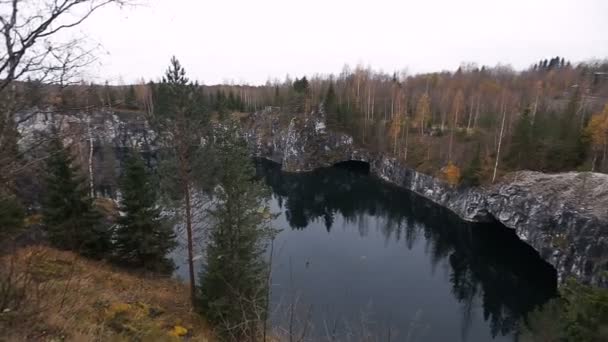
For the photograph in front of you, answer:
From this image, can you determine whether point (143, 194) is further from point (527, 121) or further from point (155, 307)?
point (527, 121)

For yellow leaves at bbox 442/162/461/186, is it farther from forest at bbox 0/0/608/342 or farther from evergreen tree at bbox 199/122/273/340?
evergreen tree at bbox 199/122/273/340

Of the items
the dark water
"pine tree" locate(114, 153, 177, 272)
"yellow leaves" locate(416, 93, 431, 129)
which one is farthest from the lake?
"yellow leaves" locate(416, 93, 431, 129)

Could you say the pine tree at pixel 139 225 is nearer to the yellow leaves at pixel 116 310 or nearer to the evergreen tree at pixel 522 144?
the yellow leaves at pixel 116 310

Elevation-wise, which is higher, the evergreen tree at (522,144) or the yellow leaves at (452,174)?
the evergreen tree at (522,144)

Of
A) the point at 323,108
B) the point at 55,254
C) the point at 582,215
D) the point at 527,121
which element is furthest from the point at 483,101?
the point at 55,254

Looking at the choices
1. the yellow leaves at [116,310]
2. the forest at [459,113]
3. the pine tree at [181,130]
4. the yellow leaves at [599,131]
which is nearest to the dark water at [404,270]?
the yellow leaves at [116,310]

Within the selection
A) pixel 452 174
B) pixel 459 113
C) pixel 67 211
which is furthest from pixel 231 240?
pixel 459 113
